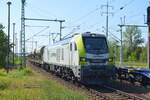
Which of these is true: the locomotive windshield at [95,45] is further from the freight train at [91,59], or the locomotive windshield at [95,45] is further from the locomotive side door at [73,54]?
the locomotive side door at [73,54]

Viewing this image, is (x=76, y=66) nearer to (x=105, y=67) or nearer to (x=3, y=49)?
(x=105, y=67)

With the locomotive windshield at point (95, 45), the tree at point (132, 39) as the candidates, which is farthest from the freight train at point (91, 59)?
the tree at point (132, 39)

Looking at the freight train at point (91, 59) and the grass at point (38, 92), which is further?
the freight train at point (91, 59)

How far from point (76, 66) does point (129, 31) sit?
84.9m

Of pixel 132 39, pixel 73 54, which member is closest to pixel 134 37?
pixel 132 39

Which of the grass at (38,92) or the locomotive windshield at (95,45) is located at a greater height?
the locomotive windshield at (95,45)

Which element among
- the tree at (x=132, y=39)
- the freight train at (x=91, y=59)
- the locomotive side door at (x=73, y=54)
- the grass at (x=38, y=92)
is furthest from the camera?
the tree at (x=132, y=39)

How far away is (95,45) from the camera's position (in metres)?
18.0

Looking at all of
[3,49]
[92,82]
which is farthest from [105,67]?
[3,49]

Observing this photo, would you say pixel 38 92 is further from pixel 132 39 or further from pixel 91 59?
pixel 132 39

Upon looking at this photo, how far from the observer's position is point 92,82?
17.3 metres

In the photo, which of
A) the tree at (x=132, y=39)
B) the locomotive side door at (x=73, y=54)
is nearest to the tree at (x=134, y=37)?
the tree at (x=132, y=39)

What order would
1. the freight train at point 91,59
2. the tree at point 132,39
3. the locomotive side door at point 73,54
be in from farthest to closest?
the tree at point 132,39
the locomotive side door at point 73,54
the freight train at point 91,59

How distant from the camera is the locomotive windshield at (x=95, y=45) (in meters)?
17.7
